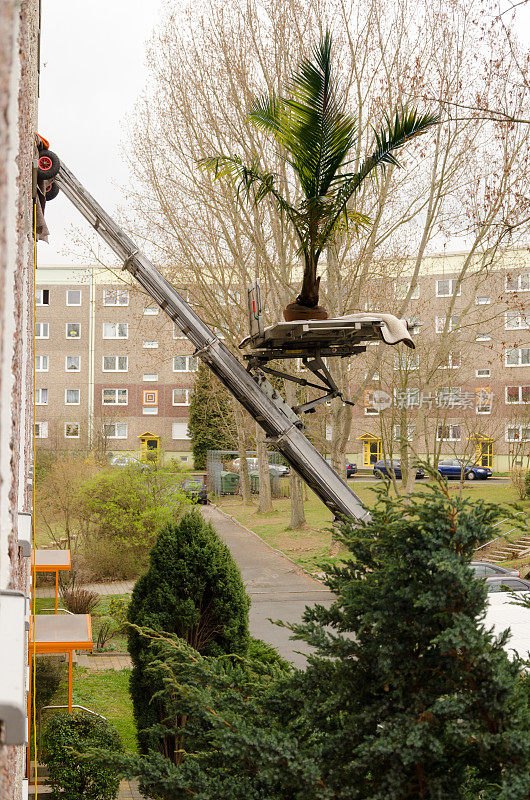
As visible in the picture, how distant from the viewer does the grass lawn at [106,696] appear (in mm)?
9789

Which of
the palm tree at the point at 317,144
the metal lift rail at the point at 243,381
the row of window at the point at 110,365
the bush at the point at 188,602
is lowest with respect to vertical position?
the bush at the point at 188,602

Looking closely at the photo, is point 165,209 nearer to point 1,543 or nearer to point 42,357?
point 1,543

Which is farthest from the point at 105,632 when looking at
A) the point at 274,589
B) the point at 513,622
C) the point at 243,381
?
the point at 243,381

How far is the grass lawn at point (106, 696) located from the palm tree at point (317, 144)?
586cm

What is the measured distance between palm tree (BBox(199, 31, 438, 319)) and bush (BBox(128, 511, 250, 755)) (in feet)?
8.10

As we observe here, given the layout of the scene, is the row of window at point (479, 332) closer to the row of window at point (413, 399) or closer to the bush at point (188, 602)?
the row of window at point (413, 399)

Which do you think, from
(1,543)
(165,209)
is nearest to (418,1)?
(165,209)

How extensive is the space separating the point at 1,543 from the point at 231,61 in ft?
65.1

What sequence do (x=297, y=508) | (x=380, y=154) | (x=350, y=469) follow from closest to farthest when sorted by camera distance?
(x=380, y=154), (x=297, y=508), (x=350, y=469)

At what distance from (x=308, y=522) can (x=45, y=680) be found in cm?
1987

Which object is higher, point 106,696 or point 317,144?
point 317,144

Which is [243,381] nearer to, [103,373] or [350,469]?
[350,469]

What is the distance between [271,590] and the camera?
18000mm

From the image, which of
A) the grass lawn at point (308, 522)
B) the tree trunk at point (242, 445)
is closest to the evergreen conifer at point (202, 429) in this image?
the grass lawn at point (308, 522)
